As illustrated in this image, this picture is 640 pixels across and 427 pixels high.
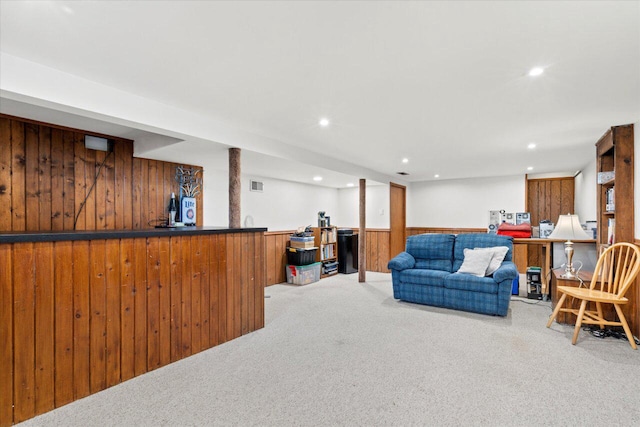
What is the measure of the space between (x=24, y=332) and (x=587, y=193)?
7249 mm

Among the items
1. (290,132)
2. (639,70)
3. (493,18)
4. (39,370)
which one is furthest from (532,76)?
(39,370)

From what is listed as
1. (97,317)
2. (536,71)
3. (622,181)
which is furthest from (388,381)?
(622,181)

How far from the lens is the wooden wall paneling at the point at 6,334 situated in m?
1.90

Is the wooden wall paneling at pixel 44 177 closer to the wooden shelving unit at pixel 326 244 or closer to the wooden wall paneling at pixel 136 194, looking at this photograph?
the wooden wall paneling at pixel 136 194

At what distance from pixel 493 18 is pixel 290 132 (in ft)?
7.72

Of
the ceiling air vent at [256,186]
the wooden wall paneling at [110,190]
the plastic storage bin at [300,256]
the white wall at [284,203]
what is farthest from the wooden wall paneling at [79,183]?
the plastic storage bin at [300,256]

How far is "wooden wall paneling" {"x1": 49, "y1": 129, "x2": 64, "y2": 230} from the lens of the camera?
3.26m

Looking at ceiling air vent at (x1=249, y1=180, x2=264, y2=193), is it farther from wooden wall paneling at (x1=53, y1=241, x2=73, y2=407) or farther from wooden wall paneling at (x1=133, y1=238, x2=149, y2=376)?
wooden wall paneling at (x1=53, y1=241, x2=73, y2=407)

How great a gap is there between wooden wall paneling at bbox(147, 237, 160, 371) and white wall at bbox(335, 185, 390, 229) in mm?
5586

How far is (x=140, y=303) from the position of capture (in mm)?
2539

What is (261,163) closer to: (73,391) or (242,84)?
(242,84)

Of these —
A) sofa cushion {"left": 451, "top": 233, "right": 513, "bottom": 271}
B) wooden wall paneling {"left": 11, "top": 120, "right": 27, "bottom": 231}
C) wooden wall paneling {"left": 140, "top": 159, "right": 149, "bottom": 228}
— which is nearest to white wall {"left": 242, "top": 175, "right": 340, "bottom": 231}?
wooden wall paneling {"left": 140, "top": 159, "right": 149, "bottom": 228}

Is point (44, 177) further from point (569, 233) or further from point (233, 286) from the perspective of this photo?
point (569, 233)

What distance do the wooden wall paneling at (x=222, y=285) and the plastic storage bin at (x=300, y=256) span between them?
279 cm
